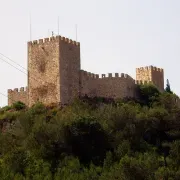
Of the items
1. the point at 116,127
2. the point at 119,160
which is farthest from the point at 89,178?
the point at 116,127

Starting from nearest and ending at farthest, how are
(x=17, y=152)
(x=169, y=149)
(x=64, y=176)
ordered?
(x=64, y=176), (x=17, y=152), (x=169, y=149)

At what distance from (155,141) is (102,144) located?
15.5 feet

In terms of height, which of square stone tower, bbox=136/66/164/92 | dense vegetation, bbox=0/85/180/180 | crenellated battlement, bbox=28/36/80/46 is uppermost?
crenellated battlement, bbox=28/36/80/46

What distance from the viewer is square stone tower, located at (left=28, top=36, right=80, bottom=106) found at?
1993 inches

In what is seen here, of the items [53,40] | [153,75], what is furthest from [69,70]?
[153,75]

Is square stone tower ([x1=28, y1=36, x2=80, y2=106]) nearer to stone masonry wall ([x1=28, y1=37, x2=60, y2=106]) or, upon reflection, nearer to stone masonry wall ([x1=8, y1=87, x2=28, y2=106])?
stone masonry wall ([x1=28, y1=37, x2=60, y2=106])

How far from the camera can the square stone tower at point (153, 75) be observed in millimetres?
59250

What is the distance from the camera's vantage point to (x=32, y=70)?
171 ft

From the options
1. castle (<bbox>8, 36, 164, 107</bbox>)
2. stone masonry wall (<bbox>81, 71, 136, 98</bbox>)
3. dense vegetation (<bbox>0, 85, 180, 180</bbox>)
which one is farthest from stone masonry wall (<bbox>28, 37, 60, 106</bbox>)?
stone masonry wall (<bbox>81, 71, 136, 98</bbox>)

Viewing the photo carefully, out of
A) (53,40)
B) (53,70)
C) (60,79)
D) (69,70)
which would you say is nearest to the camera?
(60,79)

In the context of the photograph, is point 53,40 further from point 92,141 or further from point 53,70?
point 92,141

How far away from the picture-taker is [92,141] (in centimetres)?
4700

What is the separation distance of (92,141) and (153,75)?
13.9 metres

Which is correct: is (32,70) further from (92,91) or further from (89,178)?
(89,178)
